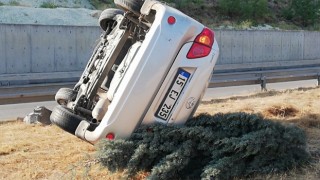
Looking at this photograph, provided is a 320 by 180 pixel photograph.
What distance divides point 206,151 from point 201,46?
117 centimetres

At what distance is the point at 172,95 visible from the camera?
573 centimetres

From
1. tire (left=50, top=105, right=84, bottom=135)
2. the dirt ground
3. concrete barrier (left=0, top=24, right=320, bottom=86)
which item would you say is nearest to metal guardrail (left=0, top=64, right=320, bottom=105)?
concrete barrier (left=0, top=24, right=320, bottom=86)

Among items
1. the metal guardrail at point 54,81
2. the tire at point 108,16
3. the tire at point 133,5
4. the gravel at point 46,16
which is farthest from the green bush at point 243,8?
the tire at point 133,5

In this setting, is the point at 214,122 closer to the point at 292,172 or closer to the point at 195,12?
the point at 292,172

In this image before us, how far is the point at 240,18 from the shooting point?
44.0 metres

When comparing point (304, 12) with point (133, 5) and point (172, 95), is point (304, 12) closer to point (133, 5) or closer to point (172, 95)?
point (133, 5)

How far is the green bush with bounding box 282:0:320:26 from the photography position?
46.4 m

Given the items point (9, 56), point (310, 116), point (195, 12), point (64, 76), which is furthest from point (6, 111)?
point (195, 12)

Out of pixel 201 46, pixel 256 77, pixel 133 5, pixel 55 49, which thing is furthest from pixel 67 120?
pixel 55 49

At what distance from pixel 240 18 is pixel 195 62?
3901cm

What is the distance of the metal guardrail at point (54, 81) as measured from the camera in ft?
35.7

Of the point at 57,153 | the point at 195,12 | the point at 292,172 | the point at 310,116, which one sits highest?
the point at 195,12

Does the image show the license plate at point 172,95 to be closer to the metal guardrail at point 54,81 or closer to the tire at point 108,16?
the tire at point 108,16

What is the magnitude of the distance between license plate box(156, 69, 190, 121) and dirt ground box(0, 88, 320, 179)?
735 mm
